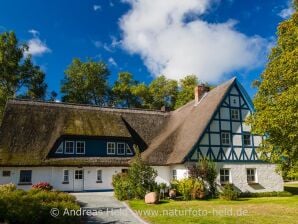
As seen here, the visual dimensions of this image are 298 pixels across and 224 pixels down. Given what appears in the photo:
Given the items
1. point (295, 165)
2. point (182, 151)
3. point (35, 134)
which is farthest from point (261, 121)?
point (35, 134)

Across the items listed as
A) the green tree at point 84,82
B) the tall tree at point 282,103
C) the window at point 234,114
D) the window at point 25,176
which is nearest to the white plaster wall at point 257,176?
the window at point 234,114

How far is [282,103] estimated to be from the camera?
1972 centimetres

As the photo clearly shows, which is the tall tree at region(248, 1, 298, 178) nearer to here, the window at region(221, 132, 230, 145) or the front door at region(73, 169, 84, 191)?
the window at region(221, 132, 230, 145)

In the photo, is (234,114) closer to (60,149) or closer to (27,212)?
(60,149)

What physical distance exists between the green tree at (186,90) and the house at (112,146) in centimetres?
1738

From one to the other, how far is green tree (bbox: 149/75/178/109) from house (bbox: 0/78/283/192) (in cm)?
2176

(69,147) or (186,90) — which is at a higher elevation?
(186,90)

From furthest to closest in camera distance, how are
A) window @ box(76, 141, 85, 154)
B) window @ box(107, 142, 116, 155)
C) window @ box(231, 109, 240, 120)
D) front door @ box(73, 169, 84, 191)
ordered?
window @ box(107, 142, 116, 155) < window @ box(231, 109, 240, 120) < window @ box(76, 141, 85, 154) < front door @ box(73, 169, 84, 191)

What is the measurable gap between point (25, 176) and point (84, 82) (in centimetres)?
2963

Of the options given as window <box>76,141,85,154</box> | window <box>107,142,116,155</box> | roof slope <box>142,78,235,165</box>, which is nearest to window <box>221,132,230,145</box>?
roof slope <box>142,78,235,165</box>

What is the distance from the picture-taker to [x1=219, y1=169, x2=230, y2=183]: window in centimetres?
2749

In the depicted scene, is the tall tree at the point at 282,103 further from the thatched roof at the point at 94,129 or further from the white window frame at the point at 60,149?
the white window frame at the point at 60,149

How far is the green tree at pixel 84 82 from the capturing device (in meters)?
54.2

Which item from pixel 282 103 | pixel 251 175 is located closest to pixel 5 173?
pixel 251 175
